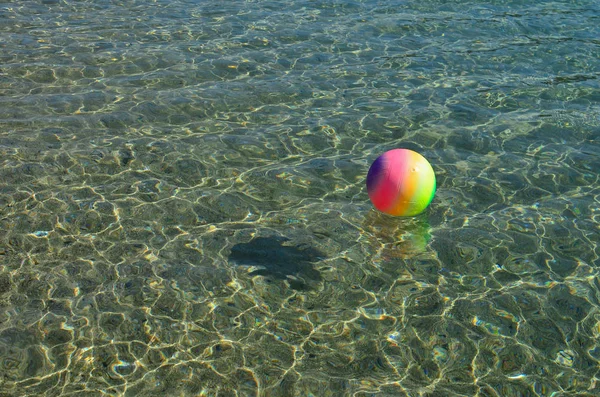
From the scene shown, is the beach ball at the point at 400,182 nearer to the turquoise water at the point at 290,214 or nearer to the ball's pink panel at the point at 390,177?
the ball's pink panel at the point at 390,177

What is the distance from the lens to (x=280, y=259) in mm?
6641

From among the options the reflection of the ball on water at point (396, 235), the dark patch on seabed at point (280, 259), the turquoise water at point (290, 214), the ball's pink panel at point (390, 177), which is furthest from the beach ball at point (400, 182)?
the dark patch on seabed at point (280, 259)

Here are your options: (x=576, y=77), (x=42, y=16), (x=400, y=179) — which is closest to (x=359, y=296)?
(x=400, y=179)

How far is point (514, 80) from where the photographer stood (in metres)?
11.0

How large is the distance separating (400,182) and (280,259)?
1375mm

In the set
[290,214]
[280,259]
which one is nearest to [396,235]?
[290,214]

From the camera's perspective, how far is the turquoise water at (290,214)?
542 centimetres

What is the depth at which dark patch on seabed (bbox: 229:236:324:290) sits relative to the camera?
6402mm

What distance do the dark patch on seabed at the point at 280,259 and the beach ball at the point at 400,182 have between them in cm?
85

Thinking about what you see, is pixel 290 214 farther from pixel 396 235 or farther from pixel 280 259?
pixel 396 235

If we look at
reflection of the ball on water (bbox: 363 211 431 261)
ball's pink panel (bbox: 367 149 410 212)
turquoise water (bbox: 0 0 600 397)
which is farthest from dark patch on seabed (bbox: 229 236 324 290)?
ball's pink panel (bbox: 367 149 410 212)

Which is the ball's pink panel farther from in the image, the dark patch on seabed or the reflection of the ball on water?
the dark patch on seabed

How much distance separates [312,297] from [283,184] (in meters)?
2.11

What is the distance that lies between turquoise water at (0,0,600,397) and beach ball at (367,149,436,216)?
1.44 feet
